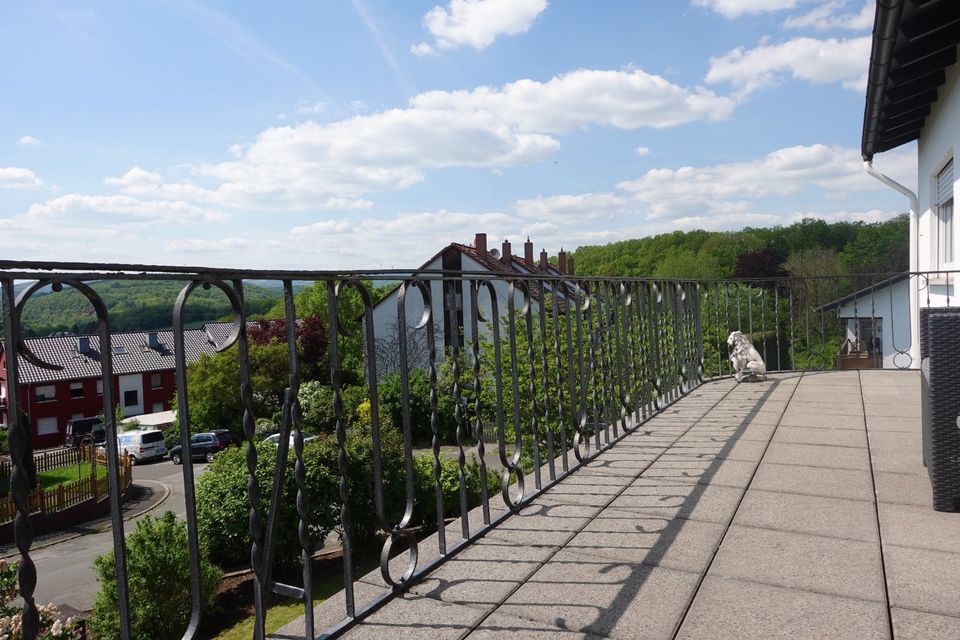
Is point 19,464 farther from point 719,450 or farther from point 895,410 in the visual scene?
point 895,410

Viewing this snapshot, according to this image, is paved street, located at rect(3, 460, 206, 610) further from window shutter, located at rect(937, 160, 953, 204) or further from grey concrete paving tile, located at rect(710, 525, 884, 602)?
window shutter, located at rect(937, 160, 953, 204)

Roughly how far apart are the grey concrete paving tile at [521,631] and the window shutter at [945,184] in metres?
7.10

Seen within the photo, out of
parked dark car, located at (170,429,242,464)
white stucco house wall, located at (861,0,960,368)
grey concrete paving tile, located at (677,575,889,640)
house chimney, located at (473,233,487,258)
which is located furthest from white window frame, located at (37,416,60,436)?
grey concrete paving tile, located at (677,575,889,640)

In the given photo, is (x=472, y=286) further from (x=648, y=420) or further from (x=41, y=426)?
(x=41, y=426)

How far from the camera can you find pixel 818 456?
3643 millimetres

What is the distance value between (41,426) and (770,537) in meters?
40.7

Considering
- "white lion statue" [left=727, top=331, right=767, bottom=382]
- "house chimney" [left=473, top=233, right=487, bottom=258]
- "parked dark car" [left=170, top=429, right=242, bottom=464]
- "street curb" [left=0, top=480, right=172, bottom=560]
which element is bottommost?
"street curb" [left=0, top=480, right=172, bottom=560]

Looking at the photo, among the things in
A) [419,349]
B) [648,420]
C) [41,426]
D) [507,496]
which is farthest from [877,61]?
[41,426]

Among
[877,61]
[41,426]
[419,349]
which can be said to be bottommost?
[41,426]

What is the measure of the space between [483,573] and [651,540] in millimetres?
674

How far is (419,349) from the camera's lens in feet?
99.5

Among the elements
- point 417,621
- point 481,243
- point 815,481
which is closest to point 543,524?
point 417,621

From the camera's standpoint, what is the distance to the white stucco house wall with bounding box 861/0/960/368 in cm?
509

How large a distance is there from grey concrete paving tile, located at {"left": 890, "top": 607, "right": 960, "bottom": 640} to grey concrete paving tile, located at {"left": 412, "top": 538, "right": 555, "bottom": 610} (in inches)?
41.8
